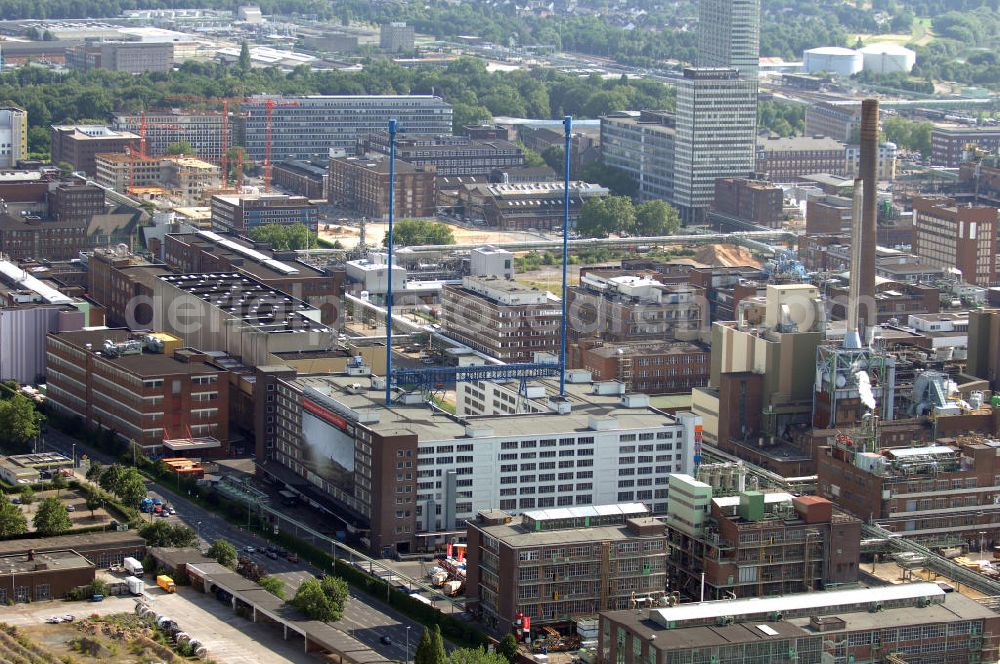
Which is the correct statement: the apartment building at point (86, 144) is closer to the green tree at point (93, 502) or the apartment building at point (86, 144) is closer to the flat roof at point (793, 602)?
the green tree at point (93, 502)

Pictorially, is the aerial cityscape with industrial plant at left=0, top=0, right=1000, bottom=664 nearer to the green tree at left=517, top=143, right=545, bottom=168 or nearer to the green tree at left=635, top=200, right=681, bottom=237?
the green tree at left=635, top=200, right=681, bottom=237

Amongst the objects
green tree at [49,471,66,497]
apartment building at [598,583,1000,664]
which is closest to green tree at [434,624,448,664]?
apartment building at [598,583,1000,664]

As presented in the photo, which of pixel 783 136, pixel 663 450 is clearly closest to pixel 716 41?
pixel 783 136

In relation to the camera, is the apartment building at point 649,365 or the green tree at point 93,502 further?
the apartment building at point 649,365

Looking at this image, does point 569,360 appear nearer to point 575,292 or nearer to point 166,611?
point 575,292

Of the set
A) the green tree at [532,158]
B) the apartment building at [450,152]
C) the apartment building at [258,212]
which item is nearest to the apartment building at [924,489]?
the apartment building at [258,212]
